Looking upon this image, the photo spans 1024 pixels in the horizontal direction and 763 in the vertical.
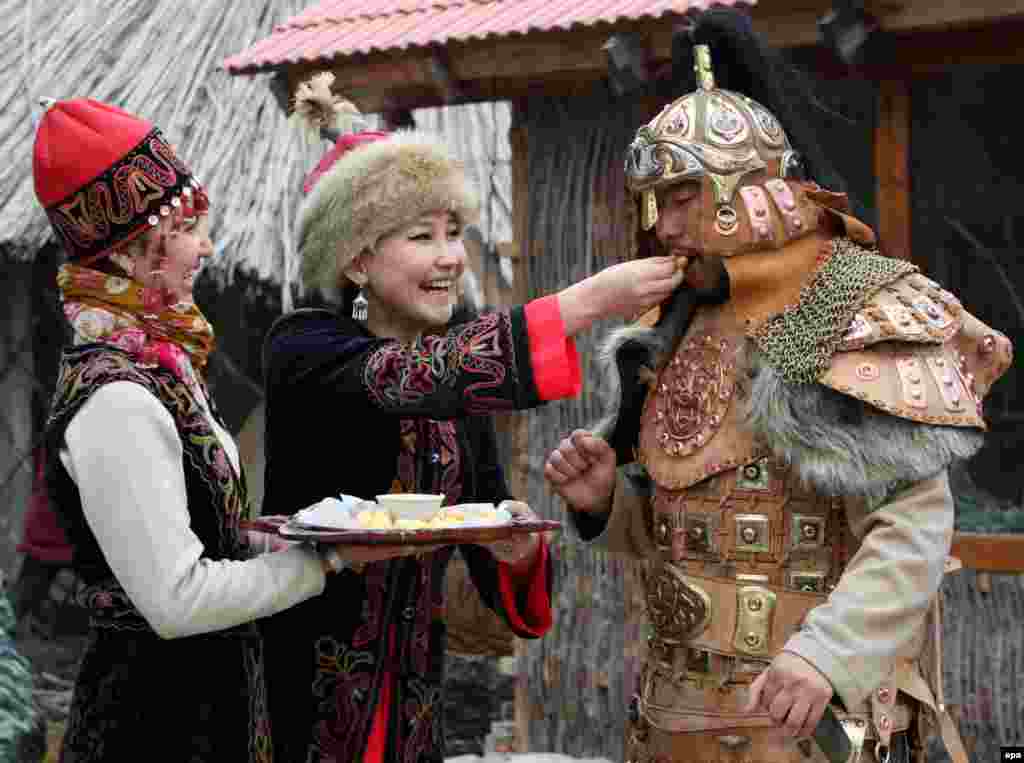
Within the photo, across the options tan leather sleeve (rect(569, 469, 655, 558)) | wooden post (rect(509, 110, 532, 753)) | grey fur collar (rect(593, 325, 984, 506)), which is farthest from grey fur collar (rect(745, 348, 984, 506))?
wooden post (rect(509, 110, 532, 753))

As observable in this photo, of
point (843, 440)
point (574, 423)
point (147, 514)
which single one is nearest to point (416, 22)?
point (574, 423)

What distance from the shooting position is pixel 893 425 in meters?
2.88

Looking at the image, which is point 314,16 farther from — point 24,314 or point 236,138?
point 24,314

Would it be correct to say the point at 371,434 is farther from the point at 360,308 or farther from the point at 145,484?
the point at 145,484

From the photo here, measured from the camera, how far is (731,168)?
3018 millimetres

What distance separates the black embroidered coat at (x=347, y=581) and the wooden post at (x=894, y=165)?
8.87ft

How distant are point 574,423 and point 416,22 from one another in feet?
5.64

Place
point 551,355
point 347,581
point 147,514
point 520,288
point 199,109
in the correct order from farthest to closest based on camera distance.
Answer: point 199,109, point 520,288, point 347,581, point 551,355, point 147,514

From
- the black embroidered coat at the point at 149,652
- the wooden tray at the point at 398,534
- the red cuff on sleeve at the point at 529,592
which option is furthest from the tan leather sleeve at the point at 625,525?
the black embroidered coat at the point at 149,652

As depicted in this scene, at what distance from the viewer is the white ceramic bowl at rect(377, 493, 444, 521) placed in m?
2.88

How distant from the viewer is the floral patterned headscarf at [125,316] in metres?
2.88

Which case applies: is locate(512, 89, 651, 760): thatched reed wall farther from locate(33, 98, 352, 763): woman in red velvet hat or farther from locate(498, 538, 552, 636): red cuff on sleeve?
locate(33, 98, 352, 763): woman in red velvet hat

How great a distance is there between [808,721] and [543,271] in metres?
3.50

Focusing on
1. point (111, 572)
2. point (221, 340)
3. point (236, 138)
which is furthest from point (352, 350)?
point (221, 340)
